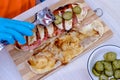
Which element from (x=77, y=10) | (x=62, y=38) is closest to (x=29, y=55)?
(x=62, y=38)

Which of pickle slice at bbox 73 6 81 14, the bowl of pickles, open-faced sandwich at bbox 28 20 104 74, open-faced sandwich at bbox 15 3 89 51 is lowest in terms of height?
the bowl of pickles

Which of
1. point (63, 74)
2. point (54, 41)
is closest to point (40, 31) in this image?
point (54, 41)

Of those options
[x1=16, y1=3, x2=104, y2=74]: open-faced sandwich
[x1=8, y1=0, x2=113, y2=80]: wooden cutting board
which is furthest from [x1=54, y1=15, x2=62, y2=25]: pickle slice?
[x1=8, y1=0, x2=113, y2=80]: wooden cutting board

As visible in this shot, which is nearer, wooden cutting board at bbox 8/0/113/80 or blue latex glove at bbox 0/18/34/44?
blue latex glove at bbox 0/18/34/44

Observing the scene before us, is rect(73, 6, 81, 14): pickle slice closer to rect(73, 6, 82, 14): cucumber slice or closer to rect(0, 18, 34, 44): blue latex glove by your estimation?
rect(73, 6, 82, 14): cucumber slice

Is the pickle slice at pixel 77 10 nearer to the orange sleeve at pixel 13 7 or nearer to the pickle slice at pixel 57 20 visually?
the pickle slice at pixel 57 20

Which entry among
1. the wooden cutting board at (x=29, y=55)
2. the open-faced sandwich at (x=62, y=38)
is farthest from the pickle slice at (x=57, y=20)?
the wooden cutting board at (x=29, y=55)

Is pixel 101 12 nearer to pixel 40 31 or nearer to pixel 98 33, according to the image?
pixel 98 33
